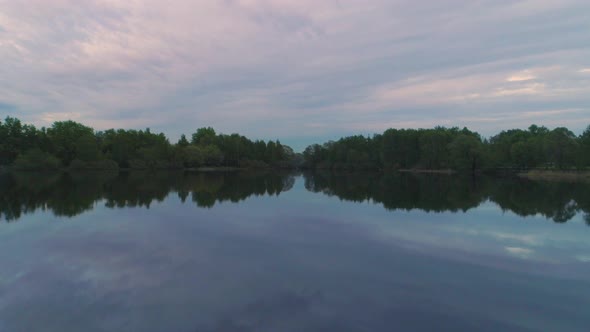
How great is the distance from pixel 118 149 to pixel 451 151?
76.8m

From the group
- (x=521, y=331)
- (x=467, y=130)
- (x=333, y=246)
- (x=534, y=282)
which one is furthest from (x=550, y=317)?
(x=467, y=130)

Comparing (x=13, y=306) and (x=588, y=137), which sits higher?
(x=588, y=137)

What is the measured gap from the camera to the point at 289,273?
9758 mm

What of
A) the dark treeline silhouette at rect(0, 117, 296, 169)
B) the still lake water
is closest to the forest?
the dark treeline silhouette at rect(0, 117, 296, 169)

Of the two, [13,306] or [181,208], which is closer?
[13,306]

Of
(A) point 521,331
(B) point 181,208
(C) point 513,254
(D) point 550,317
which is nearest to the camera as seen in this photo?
(A) point 521,331

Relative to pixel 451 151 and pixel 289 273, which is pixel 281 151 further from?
pixel 289 273

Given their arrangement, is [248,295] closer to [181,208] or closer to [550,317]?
[550,317]

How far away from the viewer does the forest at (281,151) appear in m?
72.4

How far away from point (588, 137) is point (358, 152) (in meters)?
59.3

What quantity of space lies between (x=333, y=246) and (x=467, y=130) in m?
114

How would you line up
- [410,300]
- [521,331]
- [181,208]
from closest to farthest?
[521,331] < [410,300] < [181,208]

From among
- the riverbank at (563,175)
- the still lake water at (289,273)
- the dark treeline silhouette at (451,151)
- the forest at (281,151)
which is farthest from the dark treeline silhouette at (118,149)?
the riverbank at (563,175)

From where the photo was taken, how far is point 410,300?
791cm
